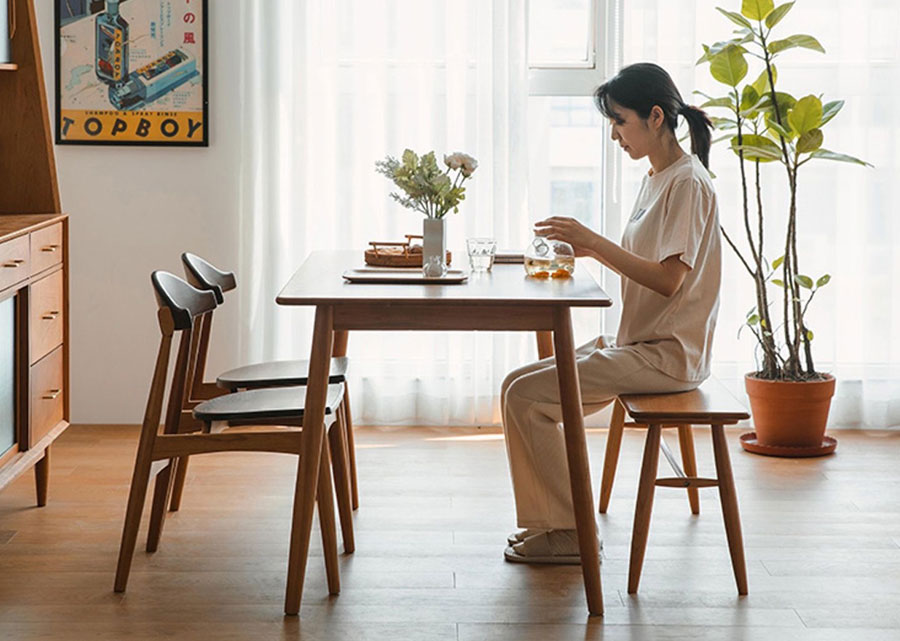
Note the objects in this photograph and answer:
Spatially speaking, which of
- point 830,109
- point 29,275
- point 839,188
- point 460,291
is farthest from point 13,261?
point 839,188

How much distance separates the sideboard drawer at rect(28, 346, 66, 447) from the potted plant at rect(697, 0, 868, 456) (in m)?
2.16

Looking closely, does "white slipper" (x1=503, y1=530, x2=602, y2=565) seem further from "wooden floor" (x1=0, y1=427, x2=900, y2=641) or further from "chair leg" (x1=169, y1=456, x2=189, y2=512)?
"chair leg" (x1=169, y1=456, x2=189, y2=512)

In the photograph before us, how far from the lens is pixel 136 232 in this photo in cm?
473

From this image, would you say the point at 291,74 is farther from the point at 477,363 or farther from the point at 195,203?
the point at 477,363

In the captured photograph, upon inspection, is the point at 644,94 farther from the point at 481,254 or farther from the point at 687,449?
the point at 687,449

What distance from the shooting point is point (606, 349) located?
3166 mm

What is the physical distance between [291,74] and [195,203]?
1.97 ft

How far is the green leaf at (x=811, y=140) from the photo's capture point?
417cm

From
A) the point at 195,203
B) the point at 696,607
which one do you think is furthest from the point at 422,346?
the point at 696,607

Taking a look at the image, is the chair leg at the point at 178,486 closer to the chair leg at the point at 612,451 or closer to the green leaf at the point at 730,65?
the chair leg at the point at 612,451

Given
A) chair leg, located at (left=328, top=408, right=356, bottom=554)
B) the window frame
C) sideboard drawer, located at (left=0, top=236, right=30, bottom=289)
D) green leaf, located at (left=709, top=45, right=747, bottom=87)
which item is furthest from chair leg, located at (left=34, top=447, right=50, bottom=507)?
green leaf, located at (left=709, top=45, right=747, bottom=87)

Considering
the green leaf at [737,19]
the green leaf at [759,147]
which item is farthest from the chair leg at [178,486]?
the green leaf at [737,19]

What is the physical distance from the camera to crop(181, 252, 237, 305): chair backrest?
3410mm

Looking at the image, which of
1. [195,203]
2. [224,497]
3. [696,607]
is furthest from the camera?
[195,203]
